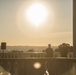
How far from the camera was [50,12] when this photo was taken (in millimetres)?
17469

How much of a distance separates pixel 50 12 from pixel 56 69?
1122cm

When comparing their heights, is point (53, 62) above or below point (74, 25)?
below

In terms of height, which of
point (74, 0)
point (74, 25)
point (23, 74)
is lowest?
point (23, 74)

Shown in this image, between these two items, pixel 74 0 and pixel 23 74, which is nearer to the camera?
pixel 23 74

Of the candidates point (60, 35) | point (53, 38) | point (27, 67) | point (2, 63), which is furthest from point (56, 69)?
point (53, 38)

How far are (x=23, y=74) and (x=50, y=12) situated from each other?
37.0ft

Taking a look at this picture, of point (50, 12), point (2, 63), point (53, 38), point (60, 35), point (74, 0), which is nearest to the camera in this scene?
point (2, 63)

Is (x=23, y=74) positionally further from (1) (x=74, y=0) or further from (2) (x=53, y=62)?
(1) (x=74, y=0)

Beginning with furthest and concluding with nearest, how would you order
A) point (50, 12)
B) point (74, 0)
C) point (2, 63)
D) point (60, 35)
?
point (60, 35)
point (50, 12)
point (74, 0)
point (2, 63)

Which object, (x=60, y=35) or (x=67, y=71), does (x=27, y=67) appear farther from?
(x=60, y=35)

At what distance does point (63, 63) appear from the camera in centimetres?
651

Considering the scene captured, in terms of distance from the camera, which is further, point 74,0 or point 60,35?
point 60,35

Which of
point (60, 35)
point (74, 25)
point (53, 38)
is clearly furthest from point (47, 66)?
point (53, 38)

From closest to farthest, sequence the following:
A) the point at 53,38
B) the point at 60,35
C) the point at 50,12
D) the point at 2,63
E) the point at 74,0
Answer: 1. the point at 2,63
2. the point at 74,0
3. the point at 50,12
4. the point at 60,35
5. the point at 53,38
